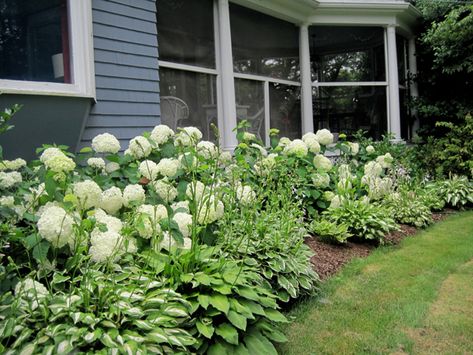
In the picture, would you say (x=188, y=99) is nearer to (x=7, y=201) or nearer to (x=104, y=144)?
(x=104, y=144)

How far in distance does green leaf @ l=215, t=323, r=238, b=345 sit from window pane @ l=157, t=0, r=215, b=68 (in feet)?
13.6

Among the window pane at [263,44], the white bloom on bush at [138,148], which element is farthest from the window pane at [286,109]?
the white bloom on bush at [138,148]

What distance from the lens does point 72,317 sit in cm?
186

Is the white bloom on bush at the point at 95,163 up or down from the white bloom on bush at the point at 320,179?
up

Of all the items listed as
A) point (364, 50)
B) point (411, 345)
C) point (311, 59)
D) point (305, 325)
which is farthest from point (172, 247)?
point (364, 50)

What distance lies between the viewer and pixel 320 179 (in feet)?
16.0

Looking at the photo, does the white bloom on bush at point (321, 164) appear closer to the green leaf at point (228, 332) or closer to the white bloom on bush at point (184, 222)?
the white bloom on bush at point (184, 222)

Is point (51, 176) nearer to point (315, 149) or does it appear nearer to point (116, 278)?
point (116, 278)

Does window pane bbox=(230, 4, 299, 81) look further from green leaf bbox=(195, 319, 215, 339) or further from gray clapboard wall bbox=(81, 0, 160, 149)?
green leaf bbox=(195, 319, 215, 339)

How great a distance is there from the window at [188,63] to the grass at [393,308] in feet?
9.47

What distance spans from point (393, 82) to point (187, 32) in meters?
4.88

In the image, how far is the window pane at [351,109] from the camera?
28.5 ft

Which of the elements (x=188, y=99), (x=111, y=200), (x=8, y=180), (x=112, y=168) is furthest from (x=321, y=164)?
(x=8, y=180)

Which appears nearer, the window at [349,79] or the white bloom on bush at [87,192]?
the white bloom on bush at [87,192]
